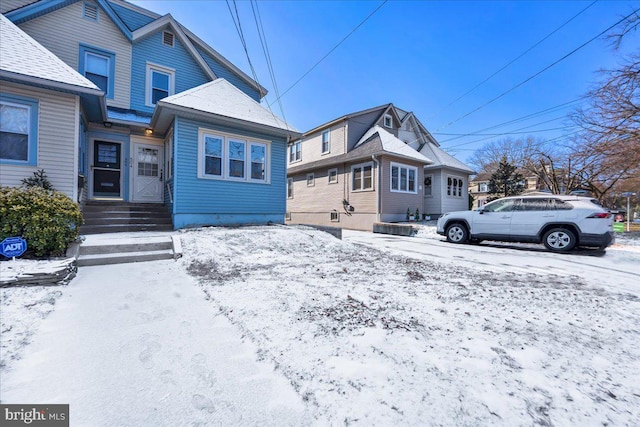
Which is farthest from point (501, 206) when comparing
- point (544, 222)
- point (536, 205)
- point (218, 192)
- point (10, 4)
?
point (10, 4)

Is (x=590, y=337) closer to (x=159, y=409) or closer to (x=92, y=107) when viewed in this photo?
(x=159, y=409)

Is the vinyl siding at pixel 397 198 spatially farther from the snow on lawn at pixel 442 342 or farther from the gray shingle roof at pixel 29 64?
the gray shingle roof at pixel 29 64

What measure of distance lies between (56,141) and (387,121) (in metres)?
15.6

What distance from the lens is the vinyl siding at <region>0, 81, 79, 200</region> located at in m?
6.37

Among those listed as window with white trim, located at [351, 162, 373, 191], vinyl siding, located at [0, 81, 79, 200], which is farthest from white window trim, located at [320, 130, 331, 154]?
vinyl siding, located at [0, 81, 79, 200]

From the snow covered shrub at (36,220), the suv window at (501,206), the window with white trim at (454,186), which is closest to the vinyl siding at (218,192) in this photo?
the snow covered shrub at (36,220)

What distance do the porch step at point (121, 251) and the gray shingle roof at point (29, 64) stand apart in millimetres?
3793

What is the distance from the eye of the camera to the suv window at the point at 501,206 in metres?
8.46

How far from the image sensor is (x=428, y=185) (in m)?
17.0

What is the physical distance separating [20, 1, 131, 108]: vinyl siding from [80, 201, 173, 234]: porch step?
3.64 meters

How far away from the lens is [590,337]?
8.07ft

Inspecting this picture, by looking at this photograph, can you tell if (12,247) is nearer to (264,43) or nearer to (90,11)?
(264,43)

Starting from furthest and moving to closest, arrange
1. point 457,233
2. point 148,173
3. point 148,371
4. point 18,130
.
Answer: point 148,173 < point 457,233 < point 18,130 < point 148,371

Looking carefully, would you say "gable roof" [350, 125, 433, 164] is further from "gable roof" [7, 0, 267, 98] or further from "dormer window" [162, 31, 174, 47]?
"dormer window" [162, 31, 174, 47]
